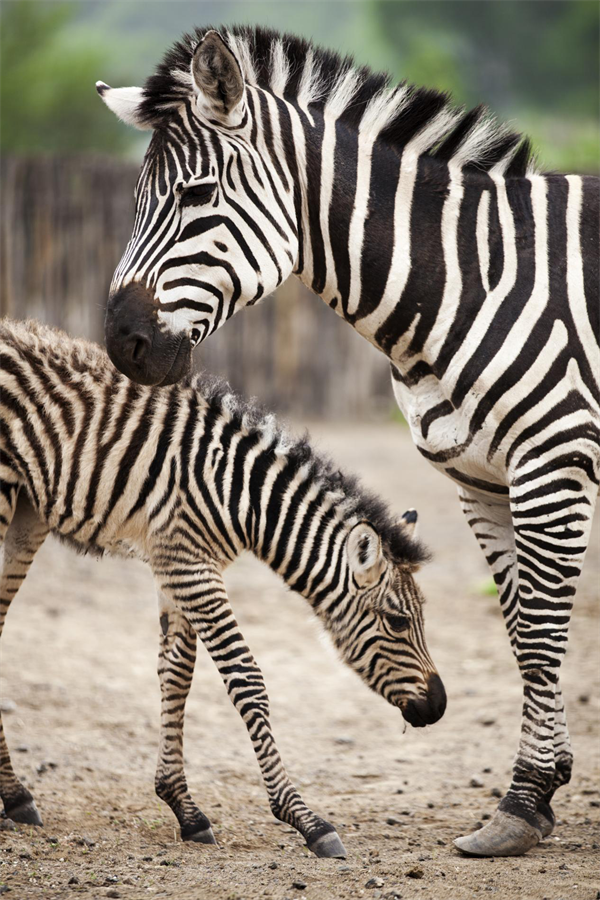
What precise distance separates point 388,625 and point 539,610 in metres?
0.81

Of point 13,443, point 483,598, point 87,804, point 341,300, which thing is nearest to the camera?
point 341,300

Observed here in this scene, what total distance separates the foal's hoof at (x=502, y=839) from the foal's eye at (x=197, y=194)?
2.91 metres

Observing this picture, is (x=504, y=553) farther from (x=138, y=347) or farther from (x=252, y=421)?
(x=138, y=347)

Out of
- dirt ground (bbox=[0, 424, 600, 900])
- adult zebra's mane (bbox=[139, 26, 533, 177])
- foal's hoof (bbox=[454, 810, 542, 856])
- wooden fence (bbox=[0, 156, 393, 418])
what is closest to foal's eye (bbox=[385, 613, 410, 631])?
dirt ground (bbox=[0, 424, 600, 900])

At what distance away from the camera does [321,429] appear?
49.9 feet

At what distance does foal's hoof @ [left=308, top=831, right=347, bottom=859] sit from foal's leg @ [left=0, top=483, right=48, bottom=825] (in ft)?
4.46

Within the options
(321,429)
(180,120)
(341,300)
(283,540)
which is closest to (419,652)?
(283,540)

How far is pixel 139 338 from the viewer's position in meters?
3.81

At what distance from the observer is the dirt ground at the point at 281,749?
3.80 m

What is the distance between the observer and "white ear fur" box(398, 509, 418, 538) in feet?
16.1

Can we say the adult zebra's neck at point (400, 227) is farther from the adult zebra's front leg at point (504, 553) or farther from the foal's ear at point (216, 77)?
the adult zebra's front leg at point (504, 553)

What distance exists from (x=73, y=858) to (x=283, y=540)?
5.42ft

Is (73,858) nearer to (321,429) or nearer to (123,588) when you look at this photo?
(123,588)

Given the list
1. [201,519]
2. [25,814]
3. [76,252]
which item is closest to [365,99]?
[201,519]
